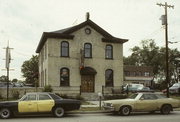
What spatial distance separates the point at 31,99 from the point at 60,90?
16.5 meters

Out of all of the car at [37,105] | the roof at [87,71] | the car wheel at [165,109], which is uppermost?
the roof at [87,71]

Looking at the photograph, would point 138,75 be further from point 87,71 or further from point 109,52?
point 87,71

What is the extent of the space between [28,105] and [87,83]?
61.2 ft

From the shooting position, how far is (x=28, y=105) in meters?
17.4

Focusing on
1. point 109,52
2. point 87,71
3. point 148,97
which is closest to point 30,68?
point 109,52

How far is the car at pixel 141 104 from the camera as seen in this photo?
18.5 m

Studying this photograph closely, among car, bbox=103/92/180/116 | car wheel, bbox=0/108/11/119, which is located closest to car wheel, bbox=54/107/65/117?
car wheel, bbox=0/108/11/119

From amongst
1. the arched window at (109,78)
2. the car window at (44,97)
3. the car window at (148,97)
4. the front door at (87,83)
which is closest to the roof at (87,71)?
the front door at (87,83)

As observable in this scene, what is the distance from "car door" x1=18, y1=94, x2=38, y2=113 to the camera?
17.3 metres

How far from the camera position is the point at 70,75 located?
35.0 m

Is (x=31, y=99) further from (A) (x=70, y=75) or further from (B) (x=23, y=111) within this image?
(A) (x=70, y=75)

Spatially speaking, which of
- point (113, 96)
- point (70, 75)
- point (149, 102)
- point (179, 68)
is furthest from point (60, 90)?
point (179, 68)

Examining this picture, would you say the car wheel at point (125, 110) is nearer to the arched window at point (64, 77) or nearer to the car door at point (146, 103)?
the car door at point (146, 103)

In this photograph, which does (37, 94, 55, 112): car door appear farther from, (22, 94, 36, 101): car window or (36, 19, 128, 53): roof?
(36, 19, 128, 53): roof
